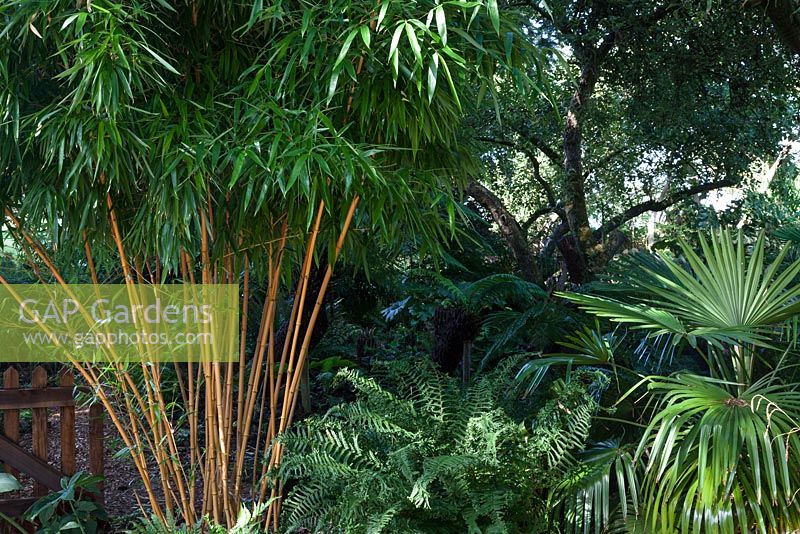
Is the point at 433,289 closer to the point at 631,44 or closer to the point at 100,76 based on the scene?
the point at 631,44

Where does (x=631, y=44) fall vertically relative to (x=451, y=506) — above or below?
above

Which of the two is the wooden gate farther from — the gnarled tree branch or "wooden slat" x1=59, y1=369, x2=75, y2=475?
the gnarled tree branch

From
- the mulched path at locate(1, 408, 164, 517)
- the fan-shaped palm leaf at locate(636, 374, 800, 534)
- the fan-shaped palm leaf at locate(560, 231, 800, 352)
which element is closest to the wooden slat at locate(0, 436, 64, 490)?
the mulched path at locate(1, 408, 164, 517)

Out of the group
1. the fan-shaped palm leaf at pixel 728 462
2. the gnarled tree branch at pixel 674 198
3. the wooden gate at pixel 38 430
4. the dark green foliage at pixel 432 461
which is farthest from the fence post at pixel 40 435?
the gnarled tree branch at pixel 674 198

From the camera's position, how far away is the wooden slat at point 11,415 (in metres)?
3.20

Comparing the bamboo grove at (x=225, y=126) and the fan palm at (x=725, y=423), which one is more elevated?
the bamboo grove at (x=225, y=126)

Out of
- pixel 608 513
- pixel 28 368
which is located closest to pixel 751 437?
pixel 608 513

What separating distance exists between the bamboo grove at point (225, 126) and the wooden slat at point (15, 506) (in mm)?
851

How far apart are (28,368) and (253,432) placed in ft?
6.71

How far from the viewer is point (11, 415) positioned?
10.7ft

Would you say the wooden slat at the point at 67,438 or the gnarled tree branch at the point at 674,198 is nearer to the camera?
the wooden slat at the point at 67,438

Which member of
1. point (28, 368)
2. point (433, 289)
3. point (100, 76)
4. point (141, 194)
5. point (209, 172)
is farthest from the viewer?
point (28, 368)

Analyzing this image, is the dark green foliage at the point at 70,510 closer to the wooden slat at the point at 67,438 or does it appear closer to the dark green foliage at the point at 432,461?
the wooden slat at the point at 67,438

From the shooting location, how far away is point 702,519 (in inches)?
95.0
